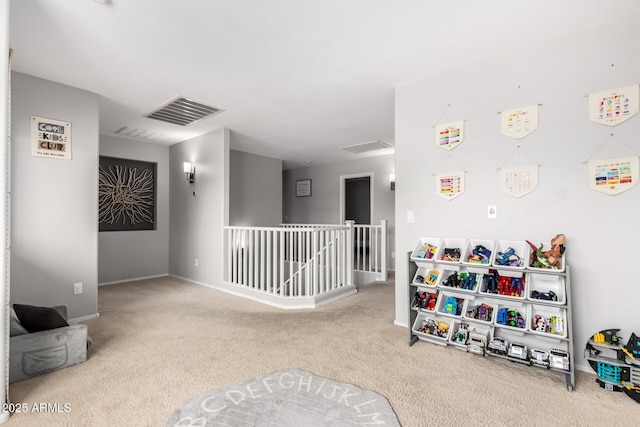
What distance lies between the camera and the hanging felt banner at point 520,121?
2.33 metres

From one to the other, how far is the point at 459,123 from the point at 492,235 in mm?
1007

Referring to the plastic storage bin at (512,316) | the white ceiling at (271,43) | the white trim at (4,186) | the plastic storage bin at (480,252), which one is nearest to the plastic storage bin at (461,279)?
the plastic storage bin at (480,252)

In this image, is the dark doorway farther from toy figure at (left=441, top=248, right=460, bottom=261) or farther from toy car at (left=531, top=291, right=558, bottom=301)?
toy car at (left=531, top=291, right=558, bottom=301)

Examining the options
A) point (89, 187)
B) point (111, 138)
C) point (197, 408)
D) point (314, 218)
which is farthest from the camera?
point (314, 218)

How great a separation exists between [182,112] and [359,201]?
234 inches

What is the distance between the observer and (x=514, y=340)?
2.39 meters

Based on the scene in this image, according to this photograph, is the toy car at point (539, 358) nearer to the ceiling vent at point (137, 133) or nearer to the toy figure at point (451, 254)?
the toy figure at point (451, 254)

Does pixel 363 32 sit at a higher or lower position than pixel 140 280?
higher

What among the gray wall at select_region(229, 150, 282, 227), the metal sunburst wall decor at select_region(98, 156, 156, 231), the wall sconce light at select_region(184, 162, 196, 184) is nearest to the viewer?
the metal sunburst wall decor at select_region(98, 156, 156, 231)

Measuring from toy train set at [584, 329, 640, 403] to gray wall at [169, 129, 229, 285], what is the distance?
406 cm

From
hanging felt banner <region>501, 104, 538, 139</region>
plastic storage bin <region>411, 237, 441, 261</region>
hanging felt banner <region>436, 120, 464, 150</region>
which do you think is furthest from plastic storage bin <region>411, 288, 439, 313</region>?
hanging felt banner <region>501, 104, 538, 139</region>

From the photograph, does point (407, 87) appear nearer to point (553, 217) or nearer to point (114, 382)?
point (553, 217)

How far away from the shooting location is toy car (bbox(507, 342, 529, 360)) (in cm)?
217

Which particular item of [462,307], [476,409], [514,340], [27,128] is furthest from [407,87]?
[27,128]
